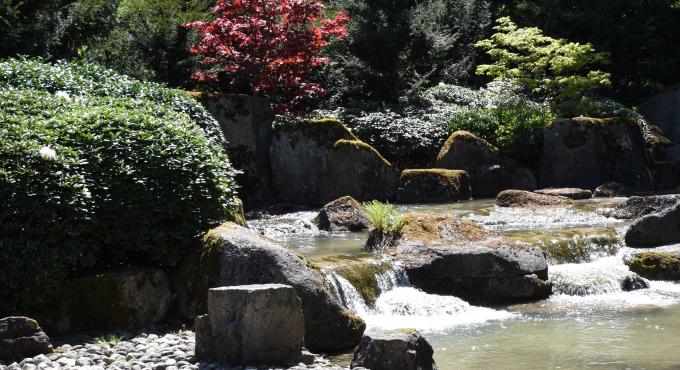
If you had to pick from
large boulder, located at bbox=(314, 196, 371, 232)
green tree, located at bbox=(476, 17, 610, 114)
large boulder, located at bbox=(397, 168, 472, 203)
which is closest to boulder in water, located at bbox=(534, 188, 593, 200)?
large boulder, located at bbox=(397, 168, 472, 203)

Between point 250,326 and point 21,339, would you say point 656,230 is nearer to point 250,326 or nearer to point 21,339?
point 250,326

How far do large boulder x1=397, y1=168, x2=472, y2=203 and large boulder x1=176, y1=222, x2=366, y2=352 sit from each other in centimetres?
1083

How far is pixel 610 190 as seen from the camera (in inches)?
787

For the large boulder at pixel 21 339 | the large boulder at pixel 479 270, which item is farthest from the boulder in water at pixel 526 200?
the large boulder at pixel 21 339

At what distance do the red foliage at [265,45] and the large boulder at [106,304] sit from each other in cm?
1233

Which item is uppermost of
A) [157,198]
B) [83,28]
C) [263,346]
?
[83,28]

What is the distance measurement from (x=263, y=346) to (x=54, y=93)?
241 inches

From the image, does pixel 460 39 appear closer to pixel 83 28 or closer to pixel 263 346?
pixel 83 28

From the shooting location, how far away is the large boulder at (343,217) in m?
15.6

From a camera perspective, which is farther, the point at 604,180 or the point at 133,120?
the point at 604,180

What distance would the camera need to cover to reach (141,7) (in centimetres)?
2430

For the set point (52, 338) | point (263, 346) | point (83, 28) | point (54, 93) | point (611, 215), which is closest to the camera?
point (263, 346)

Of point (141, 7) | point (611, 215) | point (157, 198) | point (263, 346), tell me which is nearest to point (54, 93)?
point (157, 198)

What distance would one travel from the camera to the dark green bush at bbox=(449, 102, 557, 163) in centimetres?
2216
